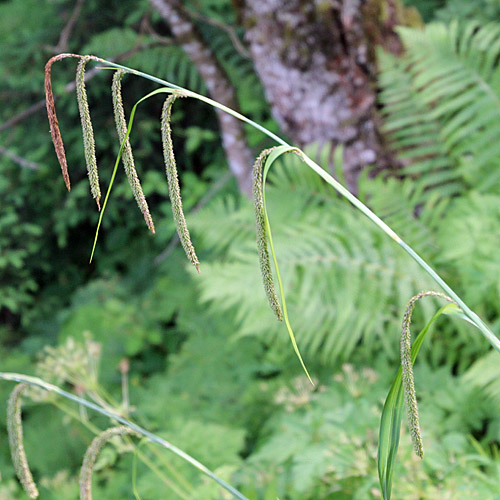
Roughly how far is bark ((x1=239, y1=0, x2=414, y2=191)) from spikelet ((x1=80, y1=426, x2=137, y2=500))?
217 centimetres

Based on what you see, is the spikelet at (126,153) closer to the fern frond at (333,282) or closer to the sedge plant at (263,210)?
the sedge plant at (263,210)

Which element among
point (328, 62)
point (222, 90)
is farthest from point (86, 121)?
point (222, 90)

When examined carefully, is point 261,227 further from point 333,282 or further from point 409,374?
point 333,282

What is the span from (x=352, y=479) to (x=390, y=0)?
91.7 inches

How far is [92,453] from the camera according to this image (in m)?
0.97

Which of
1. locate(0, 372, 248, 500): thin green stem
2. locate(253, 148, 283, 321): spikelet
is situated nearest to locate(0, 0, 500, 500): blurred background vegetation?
locate(0, 372, 248, 500): thin green stem

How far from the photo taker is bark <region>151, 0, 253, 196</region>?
3.32 metres

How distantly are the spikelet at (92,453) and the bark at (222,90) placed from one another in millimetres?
2430

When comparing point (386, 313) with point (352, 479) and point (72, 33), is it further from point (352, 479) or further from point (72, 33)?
point (72, 33)

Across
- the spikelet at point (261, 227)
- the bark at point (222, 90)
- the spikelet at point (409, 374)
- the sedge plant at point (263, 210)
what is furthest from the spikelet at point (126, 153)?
the bark at point (222, 90)

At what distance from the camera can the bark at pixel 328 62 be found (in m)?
2.68

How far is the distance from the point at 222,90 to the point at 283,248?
→ 1.46 m

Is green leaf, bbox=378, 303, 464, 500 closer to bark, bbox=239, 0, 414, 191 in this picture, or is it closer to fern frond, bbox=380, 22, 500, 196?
fern frond, bbox=380, 22, 500, 196

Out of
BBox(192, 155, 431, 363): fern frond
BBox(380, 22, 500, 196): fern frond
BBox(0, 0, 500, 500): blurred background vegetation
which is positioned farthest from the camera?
BBox(380, 22, 500, 196): fern frond
